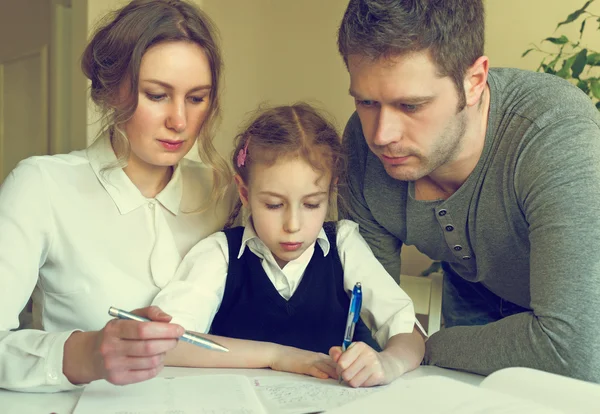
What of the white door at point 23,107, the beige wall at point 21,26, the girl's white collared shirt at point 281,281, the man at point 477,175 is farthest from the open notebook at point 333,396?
the beige wall at point 21,26

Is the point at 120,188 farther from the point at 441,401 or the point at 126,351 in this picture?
the point at 441,401

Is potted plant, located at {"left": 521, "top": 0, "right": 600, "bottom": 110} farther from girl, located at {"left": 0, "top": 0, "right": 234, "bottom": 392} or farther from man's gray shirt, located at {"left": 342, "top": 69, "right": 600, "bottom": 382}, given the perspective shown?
girl, located at {"left": 0, "top": 0, "right": 234, "bottom": 392}

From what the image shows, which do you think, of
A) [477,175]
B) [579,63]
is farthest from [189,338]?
[579,63]

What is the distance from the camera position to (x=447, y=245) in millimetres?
1677

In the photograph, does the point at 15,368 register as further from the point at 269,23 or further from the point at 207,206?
the point at 269,23

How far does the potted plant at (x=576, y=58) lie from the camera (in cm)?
215

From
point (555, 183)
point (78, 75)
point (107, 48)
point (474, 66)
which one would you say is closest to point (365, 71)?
point (474, 66)

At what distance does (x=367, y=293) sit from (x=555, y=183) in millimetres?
449

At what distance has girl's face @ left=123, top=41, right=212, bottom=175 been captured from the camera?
1.39 meters

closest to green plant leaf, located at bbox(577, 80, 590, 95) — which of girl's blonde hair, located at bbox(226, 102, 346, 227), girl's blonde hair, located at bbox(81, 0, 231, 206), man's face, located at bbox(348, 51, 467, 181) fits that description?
man's face, located at bbox(348, 51, 467, 181)

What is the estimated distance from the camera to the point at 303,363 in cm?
127

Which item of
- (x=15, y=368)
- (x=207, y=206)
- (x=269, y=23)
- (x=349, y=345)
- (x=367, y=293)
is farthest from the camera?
(x=269, y=23)

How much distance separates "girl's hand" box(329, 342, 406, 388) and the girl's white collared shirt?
22 cm

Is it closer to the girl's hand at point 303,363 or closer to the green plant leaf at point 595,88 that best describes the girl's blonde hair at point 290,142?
the girl's hand at point 303,363
